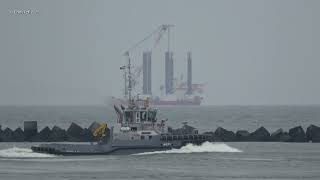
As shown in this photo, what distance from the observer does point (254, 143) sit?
118 meters

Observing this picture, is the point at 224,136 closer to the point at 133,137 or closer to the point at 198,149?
the point at 198,149

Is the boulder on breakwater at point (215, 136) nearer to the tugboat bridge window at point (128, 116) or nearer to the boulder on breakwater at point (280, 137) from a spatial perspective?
the boulder on breakwater at point (280, 137)

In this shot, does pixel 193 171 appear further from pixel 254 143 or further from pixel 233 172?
pixel 254 143

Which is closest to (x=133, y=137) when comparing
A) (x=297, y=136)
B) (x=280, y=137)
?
(x=280, y=137)

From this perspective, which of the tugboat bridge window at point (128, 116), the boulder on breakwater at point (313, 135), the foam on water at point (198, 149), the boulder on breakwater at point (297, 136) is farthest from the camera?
the boulder on breakwater at point (313, 135)

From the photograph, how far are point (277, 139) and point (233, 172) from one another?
43.4 m

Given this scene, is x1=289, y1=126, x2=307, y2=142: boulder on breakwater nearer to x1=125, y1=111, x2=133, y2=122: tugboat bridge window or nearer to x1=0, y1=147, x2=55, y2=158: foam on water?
x1=125, y1=111, x2=133, y2=122: tugboat bridge window

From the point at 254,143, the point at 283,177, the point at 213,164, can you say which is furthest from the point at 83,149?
the point at 254,143

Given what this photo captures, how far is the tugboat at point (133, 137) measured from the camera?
296 ft

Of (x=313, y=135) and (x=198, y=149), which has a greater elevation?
(x=313, y=135)

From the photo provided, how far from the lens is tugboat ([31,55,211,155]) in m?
90.3

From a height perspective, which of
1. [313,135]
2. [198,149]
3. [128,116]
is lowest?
[198,149]

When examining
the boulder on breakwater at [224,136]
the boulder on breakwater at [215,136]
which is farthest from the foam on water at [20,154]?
the boulder on breakwater at [224,136]

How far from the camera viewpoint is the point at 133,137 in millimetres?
90125
